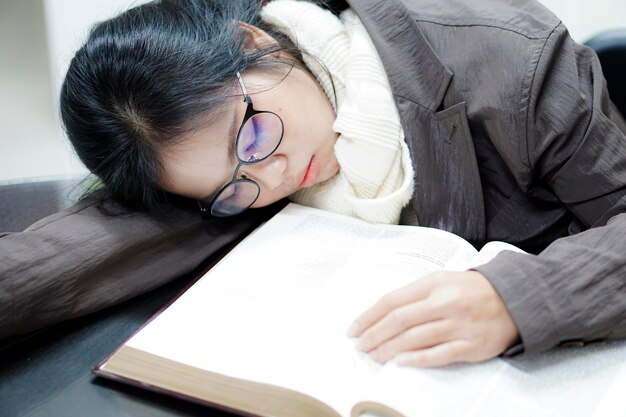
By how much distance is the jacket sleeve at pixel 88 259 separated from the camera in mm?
587

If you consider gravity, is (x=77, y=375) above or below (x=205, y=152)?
below

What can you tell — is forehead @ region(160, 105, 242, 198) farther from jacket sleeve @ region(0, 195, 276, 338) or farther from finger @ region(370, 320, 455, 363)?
finger @ region(370, 320, 455, 363)

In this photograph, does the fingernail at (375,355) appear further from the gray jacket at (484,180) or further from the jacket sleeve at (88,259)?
the jacket sleeve at (88,259)

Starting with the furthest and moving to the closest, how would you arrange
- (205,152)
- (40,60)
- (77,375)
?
1. (40,60)
2. (205,152)
3. (77,375)

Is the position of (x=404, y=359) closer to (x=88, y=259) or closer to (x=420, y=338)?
(x=420, y=338)

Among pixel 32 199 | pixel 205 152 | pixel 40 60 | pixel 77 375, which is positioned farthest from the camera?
pixel 40 60

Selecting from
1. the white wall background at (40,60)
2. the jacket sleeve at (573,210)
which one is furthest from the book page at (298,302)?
the white wall background at (40,60)

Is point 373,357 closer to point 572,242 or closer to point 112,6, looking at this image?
point 572,242

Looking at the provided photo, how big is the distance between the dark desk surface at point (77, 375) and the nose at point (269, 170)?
173mm

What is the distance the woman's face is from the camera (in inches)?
26.1

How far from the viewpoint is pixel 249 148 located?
0.68m

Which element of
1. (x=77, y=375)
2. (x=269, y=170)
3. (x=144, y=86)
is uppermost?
(x=144, y=86)

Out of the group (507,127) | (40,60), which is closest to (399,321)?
(507,127)

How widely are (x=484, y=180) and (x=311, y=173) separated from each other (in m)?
0.22
